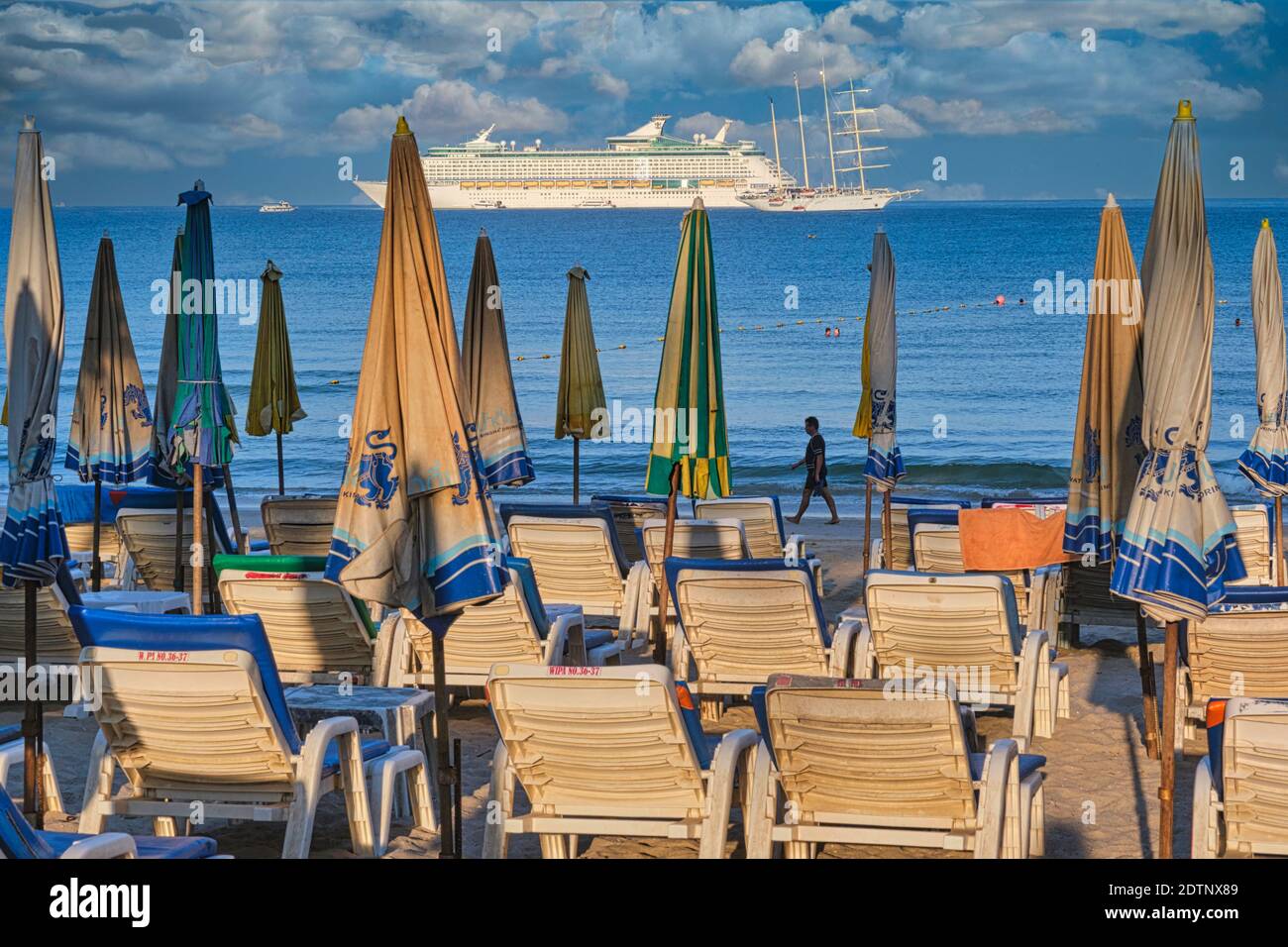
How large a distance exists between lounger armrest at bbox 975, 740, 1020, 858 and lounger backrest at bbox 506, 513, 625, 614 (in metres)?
3.55

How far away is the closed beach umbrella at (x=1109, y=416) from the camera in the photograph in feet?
20.4

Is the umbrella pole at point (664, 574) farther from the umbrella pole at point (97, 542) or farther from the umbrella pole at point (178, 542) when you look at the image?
the umbrella pole at point (97, 542)

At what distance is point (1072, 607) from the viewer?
8328 mm

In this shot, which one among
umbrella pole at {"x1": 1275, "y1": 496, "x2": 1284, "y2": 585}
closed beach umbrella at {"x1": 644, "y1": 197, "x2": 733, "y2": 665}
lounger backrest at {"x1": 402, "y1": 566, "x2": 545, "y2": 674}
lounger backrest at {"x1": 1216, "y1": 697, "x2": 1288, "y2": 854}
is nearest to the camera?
lounger backrest at {"x1": 1216, "y1": 697, "x2": 1288, "y2": 854}

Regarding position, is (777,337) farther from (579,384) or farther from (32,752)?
(32,752)

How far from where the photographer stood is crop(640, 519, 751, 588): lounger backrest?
797 centimetres

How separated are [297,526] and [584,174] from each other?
417 feet

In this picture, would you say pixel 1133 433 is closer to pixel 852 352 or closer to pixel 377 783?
pixel 377 783

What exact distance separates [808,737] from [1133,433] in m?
2.54

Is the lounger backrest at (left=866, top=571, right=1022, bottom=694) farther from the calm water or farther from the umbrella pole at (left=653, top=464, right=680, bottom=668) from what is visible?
the calm water

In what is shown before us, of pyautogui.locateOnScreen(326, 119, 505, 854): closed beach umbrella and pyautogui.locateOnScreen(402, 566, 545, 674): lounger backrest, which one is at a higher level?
pyautogui.locateOnScreen(326, 119, 505, 854): closed beach umbrella

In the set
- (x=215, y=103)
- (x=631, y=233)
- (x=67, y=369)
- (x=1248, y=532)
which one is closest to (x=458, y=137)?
(x=215, y=103)

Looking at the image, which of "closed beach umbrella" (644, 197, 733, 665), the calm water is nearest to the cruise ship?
the calm water
